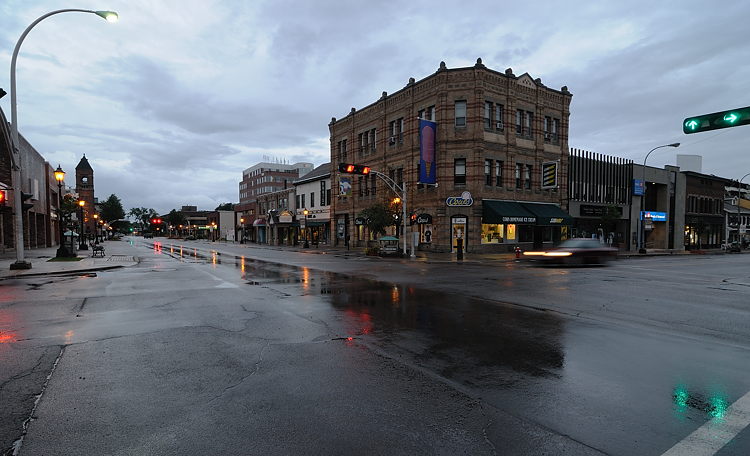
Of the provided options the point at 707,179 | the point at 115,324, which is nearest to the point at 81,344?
the point at 115,324

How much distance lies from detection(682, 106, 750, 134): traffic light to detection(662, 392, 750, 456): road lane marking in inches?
485

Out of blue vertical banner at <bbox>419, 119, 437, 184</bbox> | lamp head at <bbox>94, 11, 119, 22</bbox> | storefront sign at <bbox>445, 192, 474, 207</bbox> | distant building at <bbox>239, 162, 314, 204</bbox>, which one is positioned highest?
distant building at <bbox>239, 162, 314, 204</bbox>

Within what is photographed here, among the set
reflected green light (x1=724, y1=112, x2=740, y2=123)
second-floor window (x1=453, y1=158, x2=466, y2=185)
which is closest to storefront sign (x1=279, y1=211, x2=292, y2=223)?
second-floor window (x1=453, y1=158, x2=466, y2=185)

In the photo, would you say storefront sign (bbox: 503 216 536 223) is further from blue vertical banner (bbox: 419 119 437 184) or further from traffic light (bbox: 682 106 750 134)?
traffic light (bbox: 682 106 750 134)

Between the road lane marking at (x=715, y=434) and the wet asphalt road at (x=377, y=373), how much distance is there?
0.07 metres

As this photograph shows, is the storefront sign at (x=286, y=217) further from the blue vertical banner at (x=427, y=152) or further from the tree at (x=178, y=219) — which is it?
the tree at (x=178, y=219)

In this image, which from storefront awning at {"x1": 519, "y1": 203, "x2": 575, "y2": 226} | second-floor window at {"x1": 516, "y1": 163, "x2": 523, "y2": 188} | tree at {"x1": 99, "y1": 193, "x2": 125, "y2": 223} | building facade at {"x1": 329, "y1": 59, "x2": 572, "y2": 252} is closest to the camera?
building facade at {"x1": 329, "y1": 59, "x2": 572, "y2": 252}

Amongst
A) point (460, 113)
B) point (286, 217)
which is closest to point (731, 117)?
point (460, 113)

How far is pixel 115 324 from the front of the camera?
7711mm

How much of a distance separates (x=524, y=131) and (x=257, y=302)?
1206 inches

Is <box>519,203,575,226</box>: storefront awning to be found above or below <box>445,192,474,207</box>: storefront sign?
below

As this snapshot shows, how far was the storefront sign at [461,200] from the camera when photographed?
1217 inches

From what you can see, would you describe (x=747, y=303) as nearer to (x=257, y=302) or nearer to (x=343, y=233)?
(x=257, y=302)

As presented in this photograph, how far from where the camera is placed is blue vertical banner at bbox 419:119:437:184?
101ft
